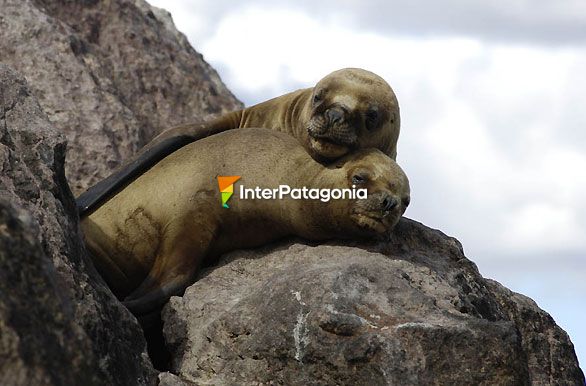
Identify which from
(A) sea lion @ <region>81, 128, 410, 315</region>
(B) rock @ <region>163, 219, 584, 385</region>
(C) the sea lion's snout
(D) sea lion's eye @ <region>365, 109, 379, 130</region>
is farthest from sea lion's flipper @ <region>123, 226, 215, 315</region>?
(D) sea lion's eye @ <region>365, 109, 379, 130</region>

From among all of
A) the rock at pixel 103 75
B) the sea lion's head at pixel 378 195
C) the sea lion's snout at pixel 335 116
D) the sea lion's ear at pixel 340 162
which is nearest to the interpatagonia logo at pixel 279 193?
the sea lion's head at pixel 378 195

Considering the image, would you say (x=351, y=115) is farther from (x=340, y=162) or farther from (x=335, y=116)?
(x=340, y=162)

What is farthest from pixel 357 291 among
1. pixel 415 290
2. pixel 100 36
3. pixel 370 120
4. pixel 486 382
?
pixel 100 36

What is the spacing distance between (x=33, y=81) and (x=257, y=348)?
5092mm

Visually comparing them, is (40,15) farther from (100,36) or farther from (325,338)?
(325,338)

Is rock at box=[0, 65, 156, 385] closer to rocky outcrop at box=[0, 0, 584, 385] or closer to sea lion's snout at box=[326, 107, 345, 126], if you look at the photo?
rocky outcrop at box=[0, 0, 584, 385]

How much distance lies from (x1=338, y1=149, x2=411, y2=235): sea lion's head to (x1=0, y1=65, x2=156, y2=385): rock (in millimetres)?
1867

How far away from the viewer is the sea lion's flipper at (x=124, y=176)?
8961 millimetres

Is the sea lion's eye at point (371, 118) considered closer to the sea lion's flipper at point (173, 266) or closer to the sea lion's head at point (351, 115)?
the sea lion's head at point (351, 115)

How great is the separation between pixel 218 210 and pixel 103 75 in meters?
3.79

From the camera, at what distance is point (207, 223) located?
338 inches

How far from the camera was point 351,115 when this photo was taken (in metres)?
8.62

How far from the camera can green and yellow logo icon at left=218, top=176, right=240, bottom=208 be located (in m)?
8.62

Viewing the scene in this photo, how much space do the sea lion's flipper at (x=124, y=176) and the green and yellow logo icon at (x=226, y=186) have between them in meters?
0.73
